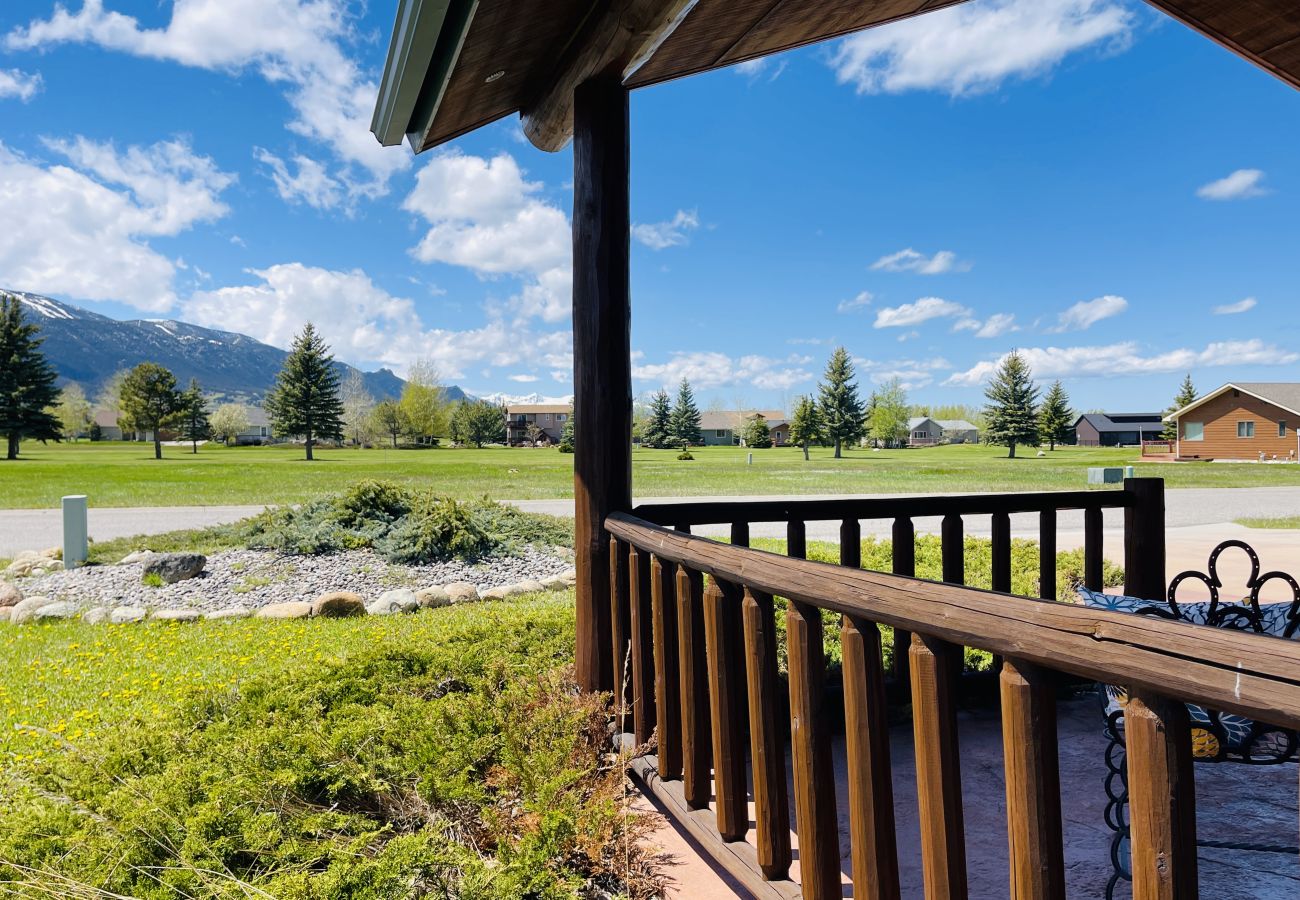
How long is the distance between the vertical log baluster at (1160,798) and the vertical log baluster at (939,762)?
0.98 ft

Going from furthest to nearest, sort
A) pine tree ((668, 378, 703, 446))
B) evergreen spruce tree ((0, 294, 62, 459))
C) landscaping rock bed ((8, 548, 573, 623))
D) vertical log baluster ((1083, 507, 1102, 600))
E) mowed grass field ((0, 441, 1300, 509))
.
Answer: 1. pine tree ((668, 378, 703, 446))
2. evergreen spruce tree ((0, 294, 62, 459))
3. mowed grass field ((0, 441, 1300, 509))
4. landscaping rock bed ((8, 548, 573, 623))
5. vertical log baluster ((1083, 507, 1102, 600))

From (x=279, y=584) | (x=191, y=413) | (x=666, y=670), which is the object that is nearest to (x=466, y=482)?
(x=279, y=584)

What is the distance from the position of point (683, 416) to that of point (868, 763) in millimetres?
57181

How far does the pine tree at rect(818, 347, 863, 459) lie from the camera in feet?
153

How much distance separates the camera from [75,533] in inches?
303

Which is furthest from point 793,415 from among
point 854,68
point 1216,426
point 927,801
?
point 927,801

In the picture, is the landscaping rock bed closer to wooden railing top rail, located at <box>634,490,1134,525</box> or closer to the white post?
the white post

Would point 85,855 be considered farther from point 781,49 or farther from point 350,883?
point 781,49

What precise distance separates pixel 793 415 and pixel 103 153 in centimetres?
9641

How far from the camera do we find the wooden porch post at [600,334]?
9.14 ft

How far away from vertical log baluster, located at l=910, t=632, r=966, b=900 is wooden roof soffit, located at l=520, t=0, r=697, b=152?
7.08ft

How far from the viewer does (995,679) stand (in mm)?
3127

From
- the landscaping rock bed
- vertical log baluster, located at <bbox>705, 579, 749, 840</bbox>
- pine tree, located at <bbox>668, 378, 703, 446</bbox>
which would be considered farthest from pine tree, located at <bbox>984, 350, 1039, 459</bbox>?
vertical log baluster, located at <bbox>705, 579, 749, 840</bbox>

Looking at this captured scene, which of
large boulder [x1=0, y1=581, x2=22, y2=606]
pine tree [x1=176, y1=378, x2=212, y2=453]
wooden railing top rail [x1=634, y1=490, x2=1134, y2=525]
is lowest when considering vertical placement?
large boulder [x1=0, y1=581, x2=22, y2=606]
